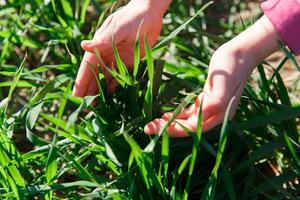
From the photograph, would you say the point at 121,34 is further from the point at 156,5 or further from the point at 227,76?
the point at 227,76

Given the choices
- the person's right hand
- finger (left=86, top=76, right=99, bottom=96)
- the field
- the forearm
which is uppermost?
the person's right hand

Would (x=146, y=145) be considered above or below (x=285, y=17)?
below

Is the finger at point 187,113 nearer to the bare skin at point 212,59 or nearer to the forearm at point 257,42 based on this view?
the bare skin at point 212,59

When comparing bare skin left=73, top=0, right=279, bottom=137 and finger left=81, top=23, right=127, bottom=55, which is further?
finger left=81, top=23, right=127, bottom=55

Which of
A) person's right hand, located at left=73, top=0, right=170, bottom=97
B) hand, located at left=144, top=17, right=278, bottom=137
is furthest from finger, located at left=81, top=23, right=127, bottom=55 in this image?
hand, located at left=144, top=17, right=278, bottom=137

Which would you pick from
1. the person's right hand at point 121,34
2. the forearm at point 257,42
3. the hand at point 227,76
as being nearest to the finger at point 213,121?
the hand at point 227,76

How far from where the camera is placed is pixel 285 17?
1.04 m

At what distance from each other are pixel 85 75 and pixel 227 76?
0.33 meters

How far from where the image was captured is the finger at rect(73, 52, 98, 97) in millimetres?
1199

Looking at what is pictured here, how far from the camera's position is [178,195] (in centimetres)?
104

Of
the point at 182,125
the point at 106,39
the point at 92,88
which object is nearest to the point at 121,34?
the point at 106,39

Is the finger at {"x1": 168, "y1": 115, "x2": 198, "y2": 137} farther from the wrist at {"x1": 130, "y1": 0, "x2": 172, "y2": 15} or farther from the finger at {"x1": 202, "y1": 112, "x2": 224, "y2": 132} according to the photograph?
the wrist at {"x1": 130, "y1": 0, "x2": 172, "y2": 15}

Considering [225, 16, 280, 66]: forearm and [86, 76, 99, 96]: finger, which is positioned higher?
[225, 16, 280, 66]: forearm

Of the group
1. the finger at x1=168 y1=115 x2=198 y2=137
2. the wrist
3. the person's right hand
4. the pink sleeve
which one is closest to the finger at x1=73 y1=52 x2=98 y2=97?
the person's right hand
